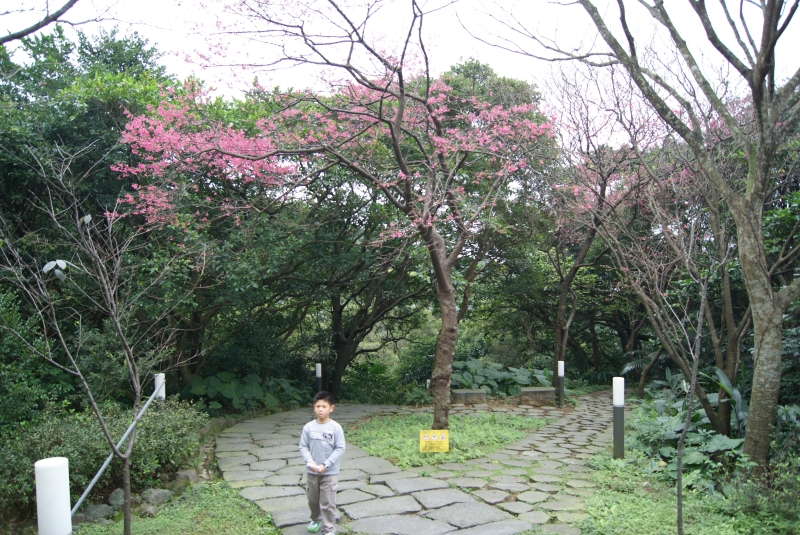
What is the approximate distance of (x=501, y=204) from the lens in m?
10.5

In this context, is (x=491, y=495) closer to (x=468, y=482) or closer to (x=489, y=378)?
(x=468, y=482)

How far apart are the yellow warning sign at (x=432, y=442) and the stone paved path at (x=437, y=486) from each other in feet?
1.27

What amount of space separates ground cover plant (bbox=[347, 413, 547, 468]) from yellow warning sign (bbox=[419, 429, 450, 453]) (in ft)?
0.23

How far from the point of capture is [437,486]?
4.92 m

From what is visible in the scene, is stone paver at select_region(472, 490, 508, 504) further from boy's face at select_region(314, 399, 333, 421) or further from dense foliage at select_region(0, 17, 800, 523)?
boy's face at select_region(314, 399, 333, 421)

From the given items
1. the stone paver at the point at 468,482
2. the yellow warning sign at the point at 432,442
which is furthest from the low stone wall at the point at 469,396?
the stone paver at the point at 468,482

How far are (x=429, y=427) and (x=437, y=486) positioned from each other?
105 inches

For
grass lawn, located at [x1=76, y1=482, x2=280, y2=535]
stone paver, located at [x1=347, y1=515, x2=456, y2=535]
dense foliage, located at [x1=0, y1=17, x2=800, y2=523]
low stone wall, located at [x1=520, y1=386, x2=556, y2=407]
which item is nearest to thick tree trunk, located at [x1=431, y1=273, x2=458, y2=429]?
dense foliage, located at [x1=0, y1=17, x2=800, y2=523]

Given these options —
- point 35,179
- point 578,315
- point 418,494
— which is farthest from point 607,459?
point 578,315

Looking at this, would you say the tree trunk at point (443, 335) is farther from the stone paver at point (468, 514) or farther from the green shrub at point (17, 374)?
the green shrub at point (17, 374)

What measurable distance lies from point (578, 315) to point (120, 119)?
1206 cm

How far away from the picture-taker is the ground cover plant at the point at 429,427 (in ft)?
19.6

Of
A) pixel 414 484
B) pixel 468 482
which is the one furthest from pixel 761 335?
pixel 414 484

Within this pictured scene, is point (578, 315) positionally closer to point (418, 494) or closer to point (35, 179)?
point (418, 494)
